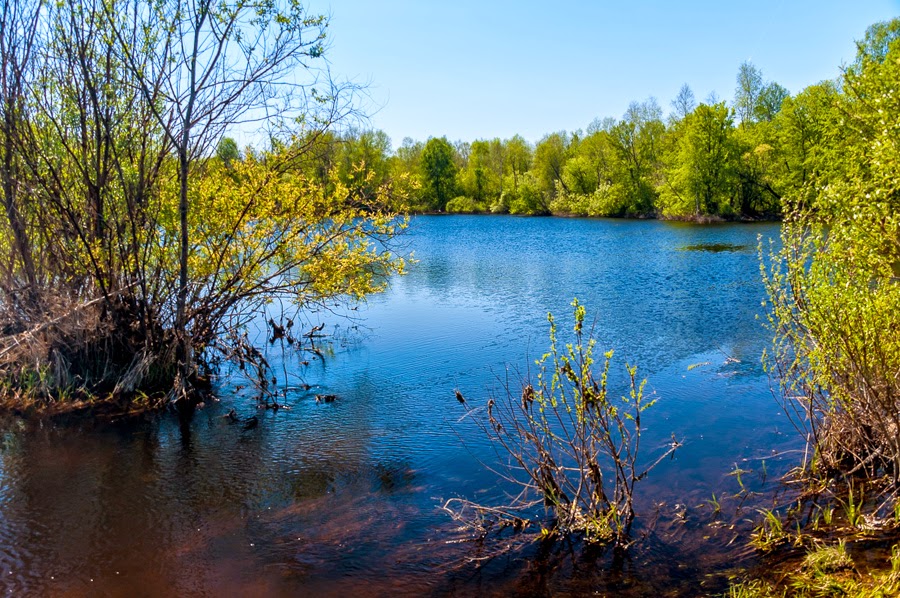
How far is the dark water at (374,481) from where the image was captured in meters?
6.20

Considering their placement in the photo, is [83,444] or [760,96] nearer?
[83,444]

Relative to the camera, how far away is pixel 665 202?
2148 inches

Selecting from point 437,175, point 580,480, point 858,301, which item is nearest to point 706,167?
point 437,175

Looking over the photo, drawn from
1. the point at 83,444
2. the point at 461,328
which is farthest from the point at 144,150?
the point at 461,328

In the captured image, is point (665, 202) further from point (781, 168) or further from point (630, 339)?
point (630, 339)

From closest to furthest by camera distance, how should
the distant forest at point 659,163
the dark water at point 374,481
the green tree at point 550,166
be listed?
the dark water at point 374,481, the distant forest at point 659,163, the green tree at point 550,166

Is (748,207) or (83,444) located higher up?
(748,207)

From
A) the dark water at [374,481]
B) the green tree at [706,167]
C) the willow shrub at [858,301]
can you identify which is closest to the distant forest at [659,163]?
the green tree at [706,167]

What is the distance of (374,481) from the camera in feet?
27.3

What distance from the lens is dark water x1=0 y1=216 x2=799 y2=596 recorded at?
620 centimetres

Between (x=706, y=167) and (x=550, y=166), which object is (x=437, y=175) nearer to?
(x=550, y=166)

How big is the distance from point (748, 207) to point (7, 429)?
5404 centimetres

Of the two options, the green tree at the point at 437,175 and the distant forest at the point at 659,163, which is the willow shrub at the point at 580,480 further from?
the green tree at the point at 437,175

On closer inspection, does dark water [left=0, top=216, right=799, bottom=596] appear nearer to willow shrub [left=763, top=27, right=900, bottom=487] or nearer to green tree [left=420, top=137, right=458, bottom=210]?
willow shrub [left=763, top=27, right=900, bottom=487]
